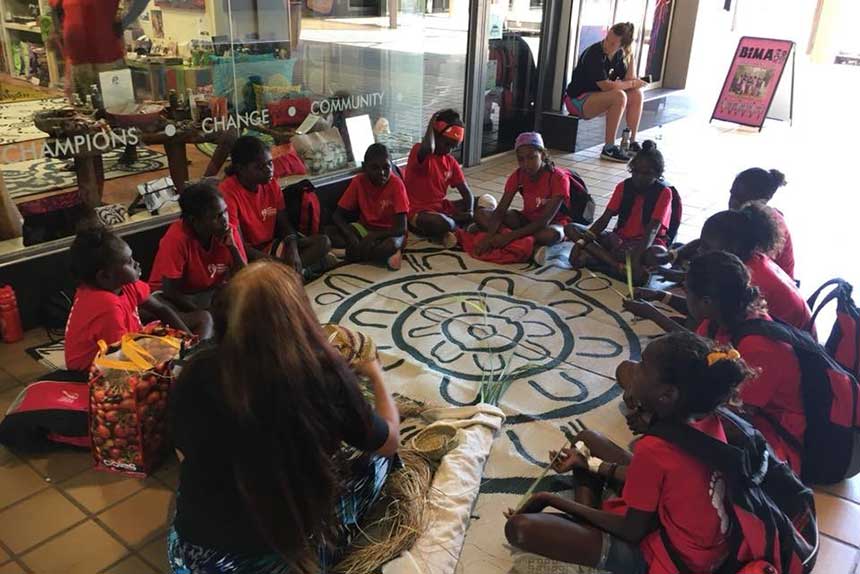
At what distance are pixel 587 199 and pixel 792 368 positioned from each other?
7.83 ft

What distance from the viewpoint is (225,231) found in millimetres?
2939

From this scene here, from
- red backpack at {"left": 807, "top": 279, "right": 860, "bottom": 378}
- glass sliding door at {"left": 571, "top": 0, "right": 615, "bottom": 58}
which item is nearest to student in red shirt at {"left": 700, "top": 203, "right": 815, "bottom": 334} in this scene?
red backpack at {"left": 807, "top": 279, "right": 860, "bottom": 378}

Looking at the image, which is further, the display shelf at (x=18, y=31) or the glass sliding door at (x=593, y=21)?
the glass sliding door at (x=593, y=21)

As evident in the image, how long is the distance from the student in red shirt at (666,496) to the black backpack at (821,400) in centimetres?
47

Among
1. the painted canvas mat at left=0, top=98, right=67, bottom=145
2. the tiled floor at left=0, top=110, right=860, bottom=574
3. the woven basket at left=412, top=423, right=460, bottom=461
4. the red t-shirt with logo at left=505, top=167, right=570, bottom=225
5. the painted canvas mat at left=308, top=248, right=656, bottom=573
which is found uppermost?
the painted canvas mat at left=0, top=98, right=67, bottom=145

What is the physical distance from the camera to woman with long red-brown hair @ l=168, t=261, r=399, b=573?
1.35m

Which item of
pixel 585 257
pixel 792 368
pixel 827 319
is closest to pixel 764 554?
pixel 792 368

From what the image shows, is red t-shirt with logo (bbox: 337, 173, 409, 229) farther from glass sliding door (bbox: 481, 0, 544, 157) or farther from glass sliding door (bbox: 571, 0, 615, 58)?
glass sliding door (bbox: 571, 0, 615, 58)

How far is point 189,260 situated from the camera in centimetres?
301

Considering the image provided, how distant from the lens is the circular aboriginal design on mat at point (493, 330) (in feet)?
9.11

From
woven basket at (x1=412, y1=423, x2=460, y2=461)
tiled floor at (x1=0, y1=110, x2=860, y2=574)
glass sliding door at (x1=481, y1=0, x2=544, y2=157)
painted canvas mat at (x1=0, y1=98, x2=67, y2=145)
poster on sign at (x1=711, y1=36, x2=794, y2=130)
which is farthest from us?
poster on sign at (x1=711, y1=36, x2=794, y2=130)

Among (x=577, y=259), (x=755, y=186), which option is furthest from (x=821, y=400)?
(x=577, y=259)

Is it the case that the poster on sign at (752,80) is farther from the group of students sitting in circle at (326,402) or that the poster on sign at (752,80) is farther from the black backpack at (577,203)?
the group of students sitting in circle at (326,402)

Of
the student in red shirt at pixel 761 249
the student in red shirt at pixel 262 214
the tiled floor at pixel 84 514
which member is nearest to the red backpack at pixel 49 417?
the tiled floor at pixel 84 514
